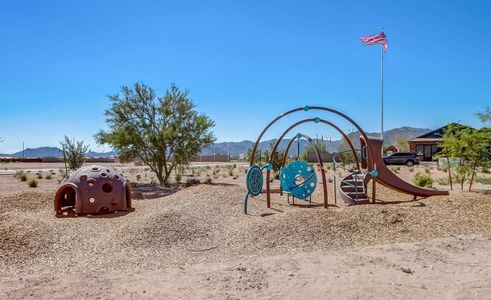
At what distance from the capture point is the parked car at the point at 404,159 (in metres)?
43.3

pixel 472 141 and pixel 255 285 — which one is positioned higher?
pixel 472 141

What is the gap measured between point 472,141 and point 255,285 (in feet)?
39.7

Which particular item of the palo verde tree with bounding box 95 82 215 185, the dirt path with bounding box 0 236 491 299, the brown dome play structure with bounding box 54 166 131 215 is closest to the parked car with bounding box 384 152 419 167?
the palo verde tree with bounding box 95 82 215 185

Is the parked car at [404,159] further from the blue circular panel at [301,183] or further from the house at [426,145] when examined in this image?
the blue circular panel at [301,183]

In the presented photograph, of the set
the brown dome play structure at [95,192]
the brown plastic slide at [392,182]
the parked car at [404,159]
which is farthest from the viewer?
the parked car at [404,159]

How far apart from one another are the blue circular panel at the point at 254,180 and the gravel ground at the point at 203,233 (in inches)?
44.7

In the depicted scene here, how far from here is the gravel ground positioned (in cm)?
760

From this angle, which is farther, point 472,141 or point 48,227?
point 472,141

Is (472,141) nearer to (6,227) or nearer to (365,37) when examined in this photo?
(6,227)

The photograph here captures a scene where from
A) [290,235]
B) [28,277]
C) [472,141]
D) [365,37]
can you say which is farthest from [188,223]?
[365,37]

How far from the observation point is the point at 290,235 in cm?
877

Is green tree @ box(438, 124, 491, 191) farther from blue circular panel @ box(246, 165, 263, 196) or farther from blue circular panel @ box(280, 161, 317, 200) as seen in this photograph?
blue circular panel @ box(246, 165, 263, 196)

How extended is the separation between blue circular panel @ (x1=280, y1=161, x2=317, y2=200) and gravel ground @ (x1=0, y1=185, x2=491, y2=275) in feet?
9.46

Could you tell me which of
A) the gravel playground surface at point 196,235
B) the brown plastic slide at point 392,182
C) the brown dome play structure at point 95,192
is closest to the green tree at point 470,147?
the brown plastic slide at point 392,182
